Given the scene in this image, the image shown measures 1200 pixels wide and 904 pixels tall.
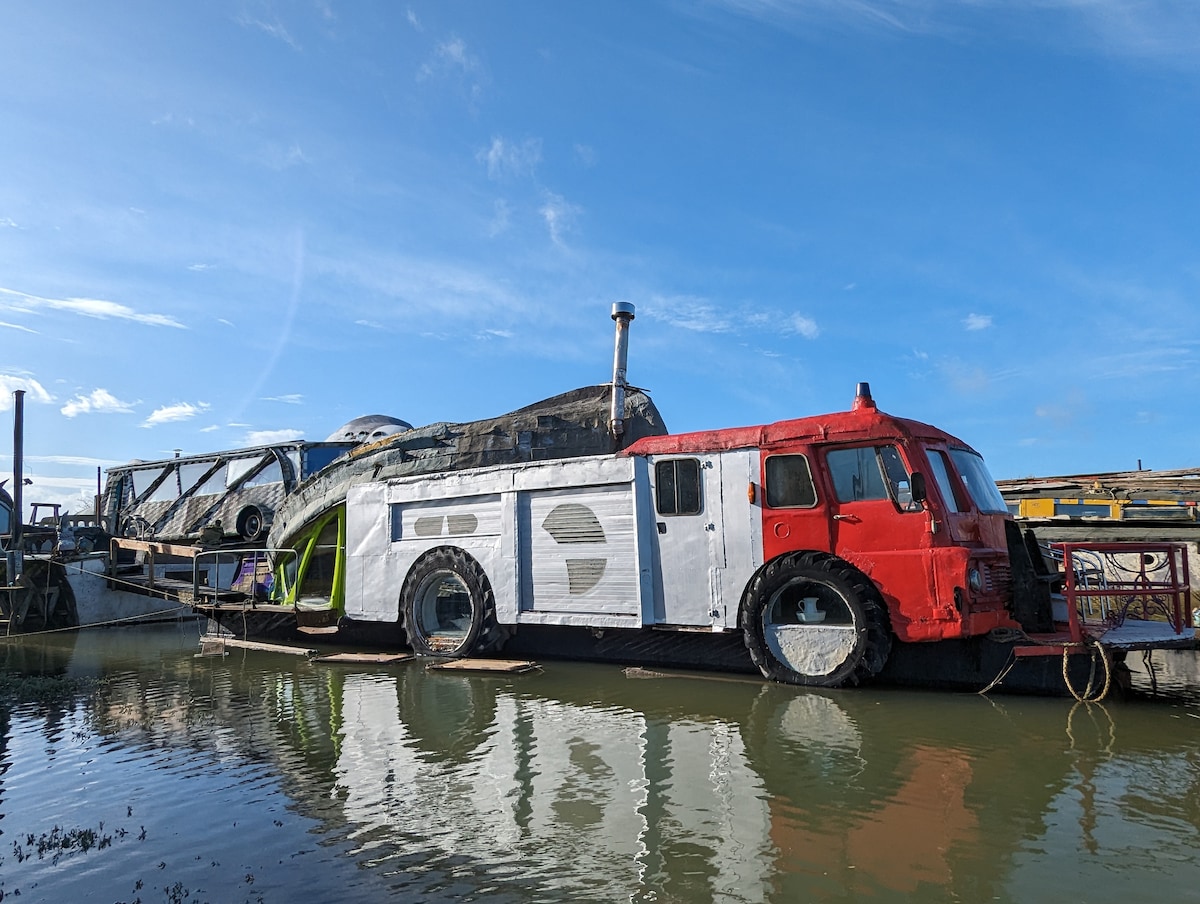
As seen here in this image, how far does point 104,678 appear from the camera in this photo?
1031 centimetres

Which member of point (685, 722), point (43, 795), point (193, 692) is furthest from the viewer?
point (193, 692)

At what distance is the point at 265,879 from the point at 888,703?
17.9 ft

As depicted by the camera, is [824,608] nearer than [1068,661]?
No

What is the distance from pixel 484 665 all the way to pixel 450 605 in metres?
2.15

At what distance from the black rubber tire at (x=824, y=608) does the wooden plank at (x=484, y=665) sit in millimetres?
2693

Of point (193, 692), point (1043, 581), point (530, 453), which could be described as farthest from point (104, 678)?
point (1043, 581)

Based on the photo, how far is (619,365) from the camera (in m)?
11.9

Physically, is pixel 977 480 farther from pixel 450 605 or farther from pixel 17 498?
pixel 17 498

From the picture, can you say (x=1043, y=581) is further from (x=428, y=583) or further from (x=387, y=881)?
(x=428, y=583)

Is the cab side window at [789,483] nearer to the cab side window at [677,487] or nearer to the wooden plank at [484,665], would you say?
the cab side window at [677,487]

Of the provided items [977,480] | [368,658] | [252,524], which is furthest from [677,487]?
[252,524]

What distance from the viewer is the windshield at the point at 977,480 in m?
8.10

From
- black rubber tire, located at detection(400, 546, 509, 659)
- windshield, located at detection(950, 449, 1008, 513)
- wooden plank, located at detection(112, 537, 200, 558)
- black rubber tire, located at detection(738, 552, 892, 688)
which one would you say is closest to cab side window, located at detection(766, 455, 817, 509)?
black rubber tire, located at detection(738, 552, 892, 688)

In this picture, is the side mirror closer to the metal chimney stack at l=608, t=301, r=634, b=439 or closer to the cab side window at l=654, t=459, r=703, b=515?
the cab side window at l=654, t=459, r=703, b=515
